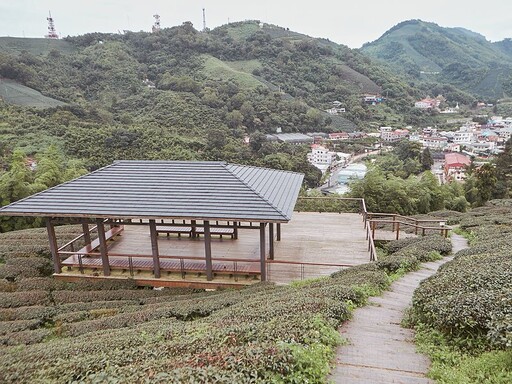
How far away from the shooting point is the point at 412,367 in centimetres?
439

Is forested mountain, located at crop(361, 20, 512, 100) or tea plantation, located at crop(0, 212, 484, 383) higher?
forested mountain, located at crop(361, 20, 512, 100)

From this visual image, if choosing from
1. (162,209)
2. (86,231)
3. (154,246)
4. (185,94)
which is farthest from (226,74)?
(162,209)

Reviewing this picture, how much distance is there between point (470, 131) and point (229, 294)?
90.5 m

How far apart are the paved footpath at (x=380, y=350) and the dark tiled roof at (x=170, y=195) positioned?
302 cm

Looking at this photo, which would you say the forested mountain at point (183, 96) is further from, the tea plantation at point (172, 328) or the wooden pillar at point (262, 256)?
the wooden pillar at point (262, 256)

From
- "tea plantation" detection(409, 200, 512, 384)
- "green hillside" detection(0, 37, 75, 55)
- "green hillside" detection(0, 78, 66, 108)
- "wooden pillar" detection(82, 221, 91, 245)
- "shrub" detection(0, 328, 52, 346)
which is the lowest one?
"shrub" detection(0, 328, 52, 346)

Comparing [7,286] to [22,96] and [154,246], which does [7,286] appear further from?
[22,96]

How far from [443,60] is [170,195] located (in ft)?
592

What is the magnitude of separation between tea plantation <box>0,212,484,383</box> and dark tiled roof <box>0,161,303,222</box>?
205 centimetres

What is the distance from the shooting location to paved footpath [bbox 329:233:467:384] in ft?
13.7

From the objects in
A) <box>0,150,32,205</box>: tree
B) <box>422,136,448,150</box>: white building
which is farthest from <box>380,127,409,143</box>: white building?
<box>0,150,32,205</box>: tree

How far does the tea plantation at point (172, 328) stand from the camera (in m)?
3.91

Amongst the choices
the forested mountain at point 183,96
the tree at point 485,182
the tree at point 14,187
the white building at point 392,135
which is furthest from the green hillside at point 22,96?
the white building at point 392,135

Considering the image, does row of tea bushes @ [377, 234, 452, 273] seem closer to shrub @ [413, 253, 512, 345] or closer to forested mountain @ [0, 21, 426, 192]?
shrub @ [413, 253, 512, 345]
